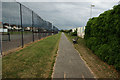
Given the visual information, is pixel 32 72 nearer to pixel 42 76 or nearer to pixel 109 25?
pixel 42 76

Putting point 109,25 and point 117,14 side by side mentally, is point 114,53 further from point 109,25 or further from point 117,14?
point 117,14

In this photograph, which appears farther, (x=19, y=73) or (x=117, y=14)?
(x=117, y=14)

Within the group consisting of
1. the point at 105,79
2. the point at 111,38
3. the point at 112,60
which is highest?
the point at 111,38

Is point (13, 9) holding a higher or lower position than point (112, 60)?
higher

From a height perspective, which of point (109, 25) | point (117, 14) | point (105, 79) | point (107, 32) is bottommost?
point (105, 79)

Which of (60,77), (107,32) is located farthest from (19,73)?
(107,32)

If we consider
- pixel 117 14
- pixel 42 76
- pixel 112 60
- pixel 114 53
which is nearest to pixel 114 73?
pixel 112 60

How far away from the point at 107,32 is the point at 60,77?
329cm

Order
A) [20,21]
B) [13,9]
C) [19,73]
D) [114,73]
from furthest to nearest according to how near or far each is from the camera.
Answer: [20,21] < [13,9] < [114,73] < [19,73]

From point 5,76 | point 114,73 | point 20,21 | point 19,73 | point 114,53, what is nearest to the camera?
point 5,76

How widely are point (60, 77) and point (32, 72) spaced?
1038mm

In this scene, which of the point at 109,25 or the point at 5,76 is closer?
the point at 5,76

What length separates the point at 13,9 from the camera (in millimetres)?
5863

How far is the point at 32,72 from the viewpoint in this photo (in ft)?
9.59
